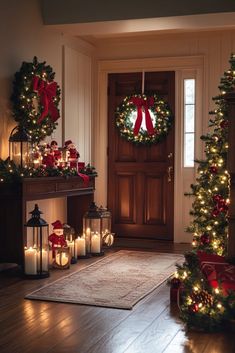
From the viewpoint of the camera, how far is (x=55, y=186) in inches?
228

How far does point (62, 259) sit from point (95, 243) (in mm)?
816

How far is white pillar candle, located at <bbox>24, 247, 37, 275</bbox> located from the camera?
5172 mm

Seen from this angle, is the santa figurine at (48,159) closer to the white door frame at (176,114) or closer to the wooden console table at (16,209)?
the wooden console table at (16,209)

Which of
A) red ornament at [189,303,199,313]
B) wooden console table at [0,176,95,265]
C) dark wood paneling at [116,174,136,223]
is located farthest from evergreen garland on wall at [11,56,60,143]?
red ornament at [189,303,199,313]

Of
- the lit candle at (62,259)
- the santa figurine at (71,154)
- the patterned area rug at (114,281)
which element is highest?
the santa figurine at (71,154)

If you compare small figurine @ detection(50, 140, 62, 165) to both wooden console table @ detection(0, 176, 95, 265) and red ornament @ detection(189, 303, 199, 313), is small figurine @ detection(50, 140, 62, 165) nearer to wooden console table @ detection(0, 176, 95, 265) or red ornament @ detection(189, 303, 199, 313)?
wooden console table @ detection(0, 176, 95, 265)

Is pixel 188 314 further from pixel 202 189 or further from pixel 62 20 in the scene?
pixel 62 20

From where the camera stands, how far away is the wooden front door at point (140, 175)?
7.58 m

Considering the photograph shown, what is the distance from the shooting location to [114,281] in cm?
506

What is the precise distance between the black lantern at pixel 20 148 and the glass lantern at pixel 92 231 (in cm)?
112

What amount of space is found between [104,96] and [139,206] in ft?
5.18

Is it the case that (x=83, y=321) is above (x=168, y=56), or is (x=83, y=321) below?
below

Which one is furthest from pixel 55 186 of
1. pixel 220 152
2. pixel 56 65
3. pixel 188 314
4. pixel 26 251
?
pixel 188 314

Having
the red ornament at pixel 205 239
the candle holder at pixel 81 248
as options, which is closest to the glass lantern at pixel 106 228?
the candle holder at pixel 81 248
